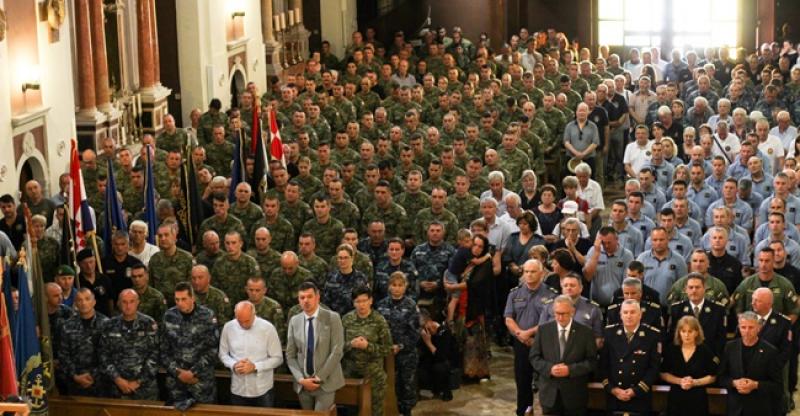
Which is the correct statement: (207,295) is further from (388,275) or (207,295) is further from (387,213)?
(387,213)

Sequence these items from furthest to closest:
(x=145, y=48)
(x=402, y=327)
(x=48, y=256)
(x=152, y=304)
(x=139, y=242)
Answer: (x=145, y=48) → (x=48, y=256) → (x=139, y=242) → (x=152, y=304) → (x=402, y=327)

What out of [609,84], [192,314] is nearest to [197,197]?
[192,314]

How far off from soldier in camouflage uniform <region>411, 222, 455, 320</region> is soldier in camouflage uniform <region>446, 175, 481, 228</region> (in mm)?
1526

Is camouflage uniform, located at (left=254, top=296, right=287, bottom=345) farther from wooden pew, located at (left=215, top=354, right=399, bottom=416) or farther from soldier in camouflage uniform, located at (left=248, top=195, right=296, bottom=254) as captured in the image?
soldier in camouflage uniform, located at (left=248, top=195, right=296, bottom=254)

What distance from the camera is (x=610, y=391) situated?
11.5 metres

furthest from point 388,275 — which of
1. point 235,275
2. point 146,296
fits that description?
point 146,296

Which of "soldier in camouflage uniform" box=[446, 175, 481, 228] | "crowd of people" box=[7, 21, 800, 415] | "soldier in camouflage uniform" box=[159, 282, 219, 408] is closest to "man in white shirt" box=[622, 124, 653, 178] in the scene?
"crowd of people" box=[7, 21, 800, 415]

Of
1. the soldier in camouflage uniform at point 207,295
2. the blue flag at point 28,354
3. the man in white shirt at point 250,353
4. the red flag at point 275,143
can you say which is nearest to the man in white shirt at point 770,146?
the red flag at point 275,143

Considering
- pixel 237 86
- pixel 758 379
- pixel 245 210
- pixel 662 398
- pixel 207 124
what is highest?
pixel 237 86

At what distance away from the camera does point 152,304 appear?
12695 mm

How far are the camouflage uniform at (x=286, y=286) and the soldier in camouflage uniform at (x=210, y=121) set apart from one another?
21.9 feet

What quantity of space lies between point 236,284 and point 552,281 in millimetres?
2702

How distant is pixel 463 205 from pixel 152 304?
161 inches

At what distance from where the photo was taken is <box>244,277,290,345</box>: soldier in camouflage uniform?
12117 mm
